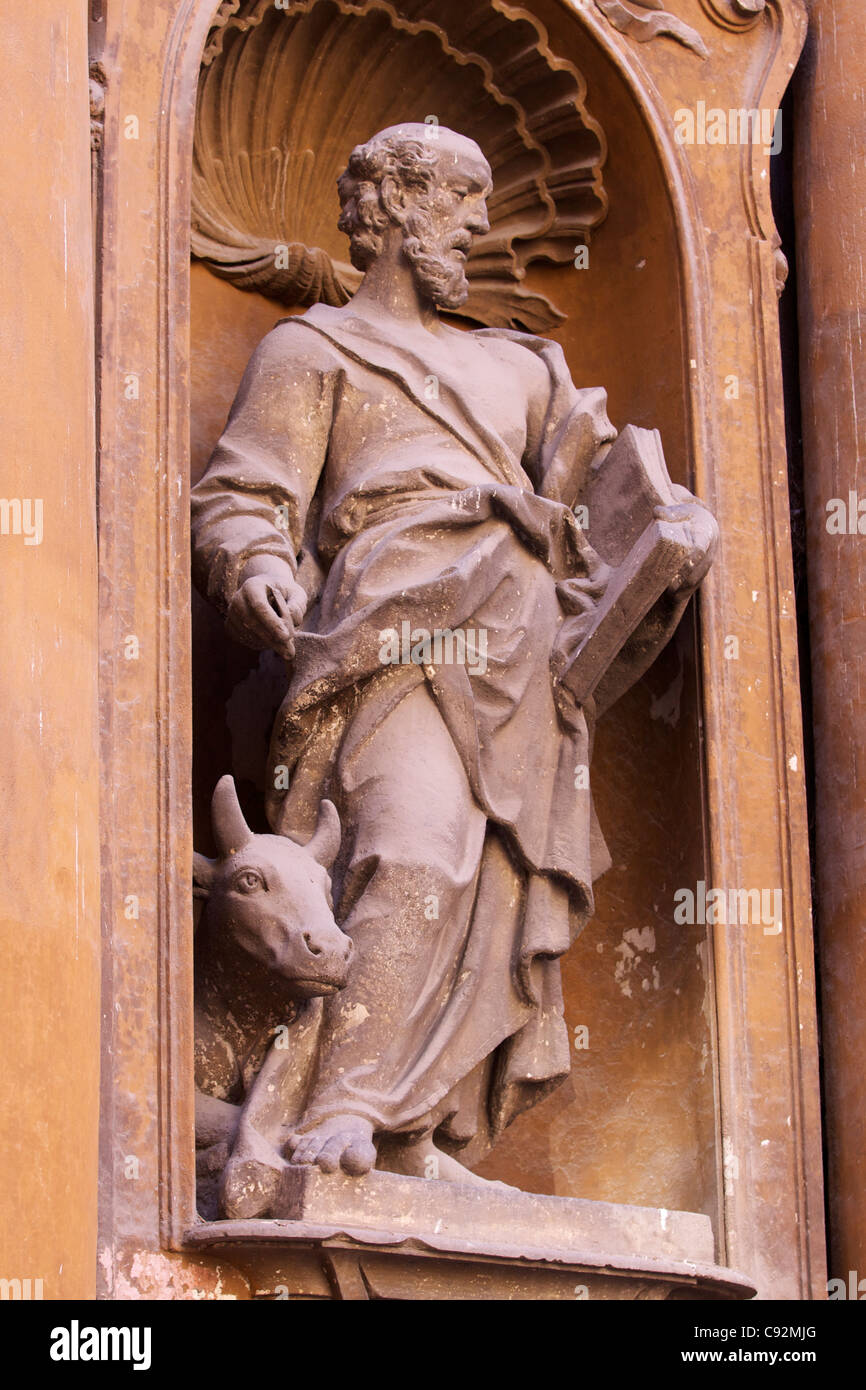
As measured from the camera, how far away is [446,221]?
6730 millimetres

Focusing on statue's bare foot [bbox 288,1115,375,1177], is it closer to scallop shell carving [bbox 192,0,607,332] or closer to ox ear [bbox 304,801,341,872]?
ox ear [bbox 304,801,341,872]

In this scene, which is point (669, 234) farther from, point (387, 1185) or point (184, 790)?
point (387, 1185)

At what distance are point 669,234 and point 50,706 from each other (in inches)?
105

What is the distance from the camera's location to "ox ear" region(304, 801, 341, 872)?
19.6 ft

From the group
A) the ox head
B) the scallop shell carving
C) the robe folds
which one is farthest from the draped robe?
the scallop shell carving

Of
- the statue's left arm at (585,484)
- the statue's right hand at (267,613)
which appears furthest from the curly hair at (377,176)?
the statue's right hand at (267,613)

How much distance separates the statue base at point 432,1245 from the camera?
552 cm

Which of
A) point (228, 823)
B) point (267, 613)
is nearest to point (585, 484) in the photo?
point (267, 613)

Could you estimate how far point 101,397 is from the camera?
6152mm

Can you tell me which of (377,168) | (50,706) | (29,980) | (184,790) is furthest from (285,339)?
(29,980)

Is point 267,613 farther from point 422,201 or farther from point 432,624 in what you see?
point 422,201

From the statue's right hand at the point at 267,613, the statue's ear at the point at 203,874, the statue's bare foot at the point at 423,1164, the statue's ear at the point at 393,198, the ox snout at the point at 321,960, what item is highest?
the statue's ear at the point at 393,198

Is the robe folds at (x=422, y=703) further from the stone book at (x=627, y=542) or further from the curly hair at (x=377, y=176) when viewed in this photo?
the curly hair at (x=377, y=176)

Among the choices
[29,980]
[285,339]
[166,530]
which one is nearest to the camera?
[29,980]
